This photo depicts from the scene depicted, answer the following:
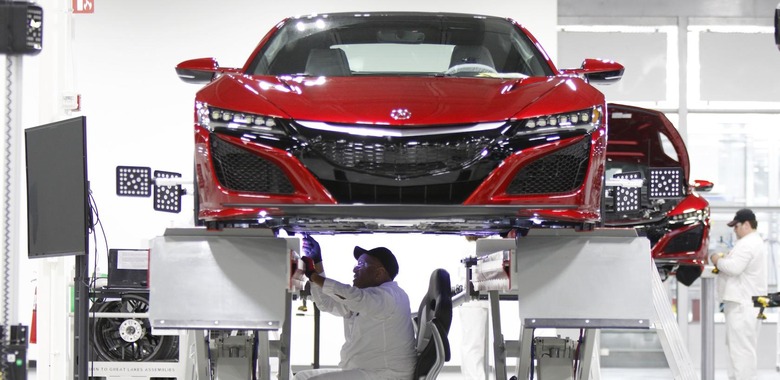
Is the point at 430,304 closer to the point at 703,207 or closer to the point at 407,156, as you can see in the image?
the point at 407,156

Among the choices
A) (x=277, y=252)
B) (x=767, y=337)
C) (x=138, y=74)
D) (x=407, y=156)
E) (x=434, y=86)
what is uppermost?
(x=138, y=74)

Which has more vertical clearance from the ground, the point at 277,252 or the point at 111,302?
the point at 277,252

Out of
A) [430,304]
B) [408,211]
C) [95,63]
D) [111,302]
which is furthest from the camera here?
[95,63]

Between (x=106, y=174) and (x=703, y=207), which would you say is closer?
(x=703, y=207)

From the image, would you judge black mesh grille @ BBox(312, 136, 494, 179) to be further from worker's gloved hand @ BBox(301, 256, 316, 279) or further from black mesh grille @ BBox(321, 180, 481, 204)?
worker's gloved hand @ BBox(301, 256, 316, 279)

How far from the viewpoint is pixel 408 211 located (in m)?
3.79

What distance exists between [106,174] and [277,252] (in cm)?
740

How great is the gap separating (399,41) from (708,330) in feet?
16.6

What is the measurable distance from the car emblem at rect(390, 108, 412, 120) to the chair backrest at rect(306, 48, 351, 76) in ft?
3.72

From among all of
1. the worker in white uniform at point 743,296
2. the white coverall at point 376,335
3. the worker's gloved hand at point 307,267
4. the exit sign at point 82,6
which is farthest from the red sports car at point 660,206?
the exit sign at point 82,6

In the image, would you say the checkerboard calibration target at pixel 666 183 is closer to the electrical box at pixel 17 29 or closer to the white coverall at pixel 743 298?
the electrical box at pixel 17 29

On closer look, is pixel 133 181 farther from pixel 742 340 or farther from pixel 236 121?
pixel 742 340

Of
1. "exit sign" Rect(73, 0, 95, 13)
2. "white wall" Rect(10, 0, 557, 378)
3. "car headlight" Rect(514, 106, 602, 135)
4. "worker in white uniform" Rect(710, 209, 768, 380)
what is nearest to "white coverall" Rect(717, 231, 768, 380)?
"worker in white uniform" Rect(710, 209, 768, 380)

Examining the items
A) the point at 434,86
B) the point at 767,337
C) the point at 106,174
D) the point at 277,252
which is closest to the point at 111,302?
the point at 106,174
